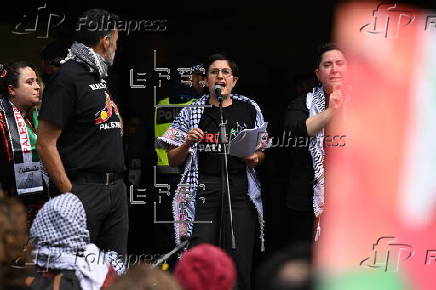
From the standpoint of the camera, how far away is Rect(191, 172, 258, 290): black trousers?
15.2ft

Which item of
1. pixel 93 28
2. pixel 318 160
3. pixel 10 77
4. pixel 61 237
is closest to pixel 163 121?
pixel 10 77

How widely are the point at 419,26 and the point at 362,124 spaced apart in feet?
1.71

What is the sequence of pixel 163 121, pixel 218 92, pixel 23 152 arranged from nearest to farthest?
pixel 23 152, pixel 218 92, pixel 163 121

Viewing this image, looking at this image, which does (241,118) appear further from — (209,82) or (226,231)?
(226,231)

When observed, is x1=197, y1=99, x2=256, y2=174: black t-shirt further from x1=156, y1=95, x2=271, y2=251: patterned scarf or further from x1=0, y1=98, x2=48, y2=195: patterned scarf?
x1=0, y1=98, x2=48, y2=195: patterned scarf

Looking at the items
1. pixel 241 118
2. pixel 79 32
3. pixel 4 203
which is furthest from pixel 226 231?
pixel 4 203

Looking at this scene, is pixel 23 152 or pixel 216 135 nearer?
pixel 23 152

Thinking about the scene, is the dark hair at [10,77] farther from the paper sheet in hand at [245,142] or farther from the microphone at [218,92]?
the paper sheet in hand at [245,142]

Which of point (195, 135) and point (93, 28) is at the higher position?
point (93, 28)

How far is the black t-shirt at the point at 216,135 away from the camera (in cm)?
466

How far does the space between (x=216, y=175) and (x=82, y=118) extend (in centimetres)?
106

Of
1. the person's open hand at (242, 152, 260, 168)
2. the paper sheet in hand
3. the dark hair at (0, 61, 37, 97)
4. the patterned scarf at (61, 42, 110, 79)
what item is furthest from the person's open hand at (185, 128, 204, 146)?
the dark hair at (0, 61, 37, 97)

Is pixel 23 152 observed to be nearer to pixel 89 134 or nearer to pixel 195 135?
pixel 89 134

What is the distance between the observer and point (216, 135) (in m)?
4.66
